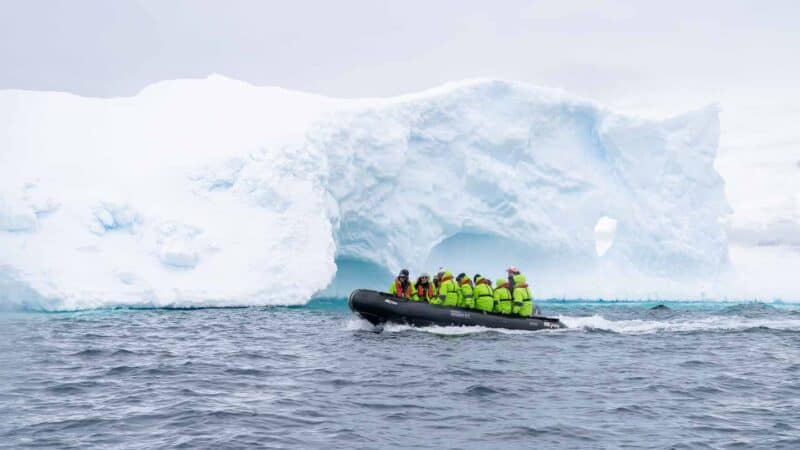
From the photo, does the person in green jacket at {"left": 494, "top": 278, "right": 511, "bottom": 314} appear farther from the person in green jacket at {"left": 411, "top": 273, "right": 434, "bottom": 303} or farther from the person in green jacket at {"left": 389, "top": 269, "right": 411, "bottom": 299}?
the person in green jacket at {"left": 389, "top": 269, "right": 411, "bottom": 299}

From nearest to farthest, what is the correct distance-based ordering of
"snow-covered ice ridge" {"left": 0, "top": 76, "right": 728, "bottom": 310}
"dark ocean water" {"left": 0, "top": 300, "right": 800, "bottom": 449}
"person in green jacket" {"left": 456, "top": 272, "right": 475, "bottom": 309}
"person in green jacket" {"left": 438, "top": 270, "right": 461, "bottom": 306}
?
"dark ocean water" {"left": 0, "top": 300, "right": 800, "bottom": 449}
"person in green jacket" {"left": 438, "top": 270, "right": 461, "bottom": 306}
"person in green jacket" {"left": 456, "top": 272, "right": 475, "bottom": 309}
"snow-covered ice ridge" {"left": 0, "top": 76, "right": 728, "bottom": 310}

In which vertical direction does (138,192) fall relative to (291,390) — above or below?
above

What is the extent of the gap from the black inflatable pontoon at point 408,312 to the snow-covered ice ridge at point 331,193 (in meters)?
6.70

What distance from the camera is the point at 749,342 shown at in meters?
13.8

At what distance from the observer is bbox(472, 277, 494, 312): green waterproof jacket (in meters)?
15.1

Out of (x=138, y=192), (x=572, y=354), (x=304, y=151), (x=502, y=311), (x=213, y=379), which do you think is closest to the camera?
(x=213, y=379)

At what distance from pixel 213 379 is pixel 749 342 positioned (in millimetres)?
10058

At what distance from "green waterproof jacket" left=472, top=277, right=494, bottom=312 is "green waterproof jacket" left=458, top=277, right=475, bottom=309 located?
0.11 m

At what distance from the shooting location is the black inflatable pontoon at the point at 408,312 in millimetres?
14602

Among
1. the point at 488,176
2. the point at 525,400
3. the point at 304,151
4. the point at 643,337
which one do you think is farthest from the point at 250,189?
the point at 525,400

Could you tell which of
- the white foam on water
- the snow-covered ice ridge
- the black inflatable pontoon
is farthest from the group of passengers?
the snow-covered ice ridge

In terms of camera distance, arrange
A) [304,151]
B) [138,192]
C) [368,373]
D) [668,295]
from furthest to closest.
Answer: [668,295], [304,151], [138,192], [368,373]

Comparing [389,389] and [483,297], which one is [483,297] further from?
[389,389]

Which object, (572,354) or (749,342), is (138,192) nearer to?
(572,354)
